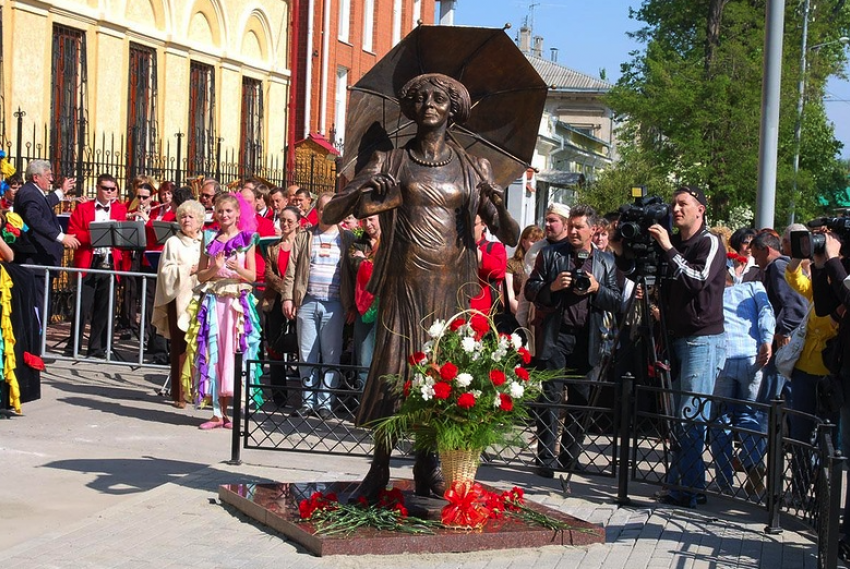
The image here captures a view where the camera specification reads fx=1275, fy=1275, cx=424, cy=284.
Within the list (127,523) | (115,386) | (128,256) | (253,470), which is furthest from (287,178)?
(127,523)

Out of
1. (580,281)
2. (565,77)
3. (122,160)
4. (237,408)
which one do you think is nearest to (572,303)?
(580,281)

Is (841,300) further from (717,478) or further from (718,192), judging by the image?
(718,192)

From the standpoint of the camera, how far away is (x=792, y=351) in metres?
8.62

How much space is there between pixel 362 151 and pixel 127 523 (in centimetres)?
254

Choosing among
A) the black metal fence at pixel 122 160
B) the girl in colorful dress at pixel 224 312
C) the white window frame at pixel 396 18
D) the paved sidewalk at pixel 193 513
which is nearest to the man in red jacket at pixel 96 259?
the black metal fence at pixel 122 160

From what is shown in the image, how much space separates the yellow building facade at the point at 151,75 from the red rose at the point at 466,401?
1302 centimetres

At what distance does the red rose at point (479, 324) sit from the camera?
7.00m

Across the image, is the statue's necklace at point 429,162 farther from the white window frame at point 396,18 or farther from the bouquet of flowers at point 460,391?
the white window frame at point 396,18

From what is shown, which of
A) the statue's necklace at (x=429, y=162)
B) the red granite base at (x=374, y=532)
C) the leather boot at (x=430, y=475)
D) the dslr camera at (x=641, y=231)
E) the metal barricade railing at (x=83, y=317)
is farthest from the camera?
the metal barricade railing at (x=83, y=317)

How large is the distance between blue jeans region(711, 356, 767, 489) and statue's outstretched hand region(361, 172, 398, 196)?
8.67 ft

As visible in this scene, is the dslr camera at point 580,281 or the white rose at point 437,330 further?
the dslr camera at point 580,281

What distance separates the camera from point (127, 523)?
7.25 metres

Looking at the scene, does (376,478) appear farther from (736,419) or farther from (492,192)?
(736,419)

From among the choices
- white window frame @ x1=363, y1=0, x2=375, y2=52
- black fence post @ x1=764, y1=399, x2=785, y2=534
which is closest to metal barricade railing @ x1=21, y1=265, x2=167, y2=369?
black fence post @ x1=764, y1=399, x2=785, y2=534
